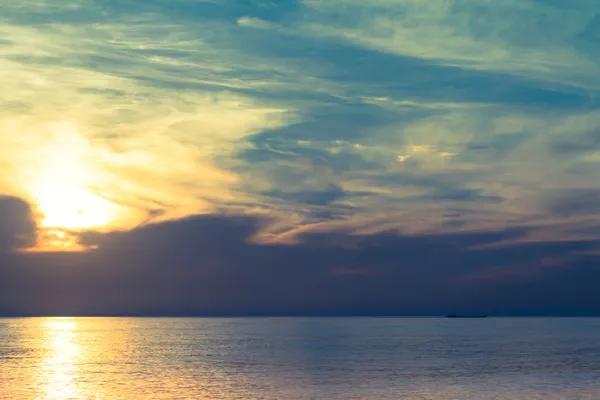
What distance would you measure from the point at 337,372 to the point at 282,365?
16.6m

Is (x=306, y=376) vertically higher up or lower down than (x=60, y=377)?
higher up

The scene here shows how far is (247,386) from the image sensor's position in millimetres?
88375

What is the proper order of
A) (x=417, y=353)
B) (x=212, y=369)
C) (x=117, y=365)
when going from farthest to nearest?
1. (x=417, y=353)
2. (x=117, y=365)
3. (x=212, y=369)

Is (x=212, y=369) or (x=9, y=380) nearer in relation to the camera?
(x=9, y=380)

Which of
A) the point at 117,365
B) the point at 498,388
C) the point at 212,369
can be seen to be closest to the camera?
the point at 498,388

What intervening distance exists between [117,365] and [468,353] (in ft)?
225

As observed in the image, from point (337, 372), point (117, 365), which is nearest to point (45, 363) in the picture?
point (117, 365)

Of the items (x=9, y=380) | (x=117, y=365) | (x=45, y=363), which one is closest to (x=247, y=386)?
(x=9, y=380)

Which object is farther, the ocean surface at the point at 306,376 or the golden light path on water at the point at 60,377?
the golden light path on water at the point at 60,377

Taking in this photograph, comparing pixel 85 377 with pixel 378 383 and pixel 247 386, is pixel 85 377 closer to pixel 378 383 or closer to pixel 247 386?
pixel 247 386

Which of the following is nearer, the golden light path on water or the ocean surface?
the ocean surface

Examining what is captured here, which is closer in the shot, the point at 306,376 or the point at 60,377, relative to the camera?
the point at 306,376

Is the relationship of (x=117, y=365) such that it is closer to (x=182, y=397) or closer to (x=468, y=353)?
(x=182, y=397)

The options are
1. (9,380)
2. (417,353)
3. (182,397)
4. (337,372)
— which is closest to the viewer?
(182,397)
